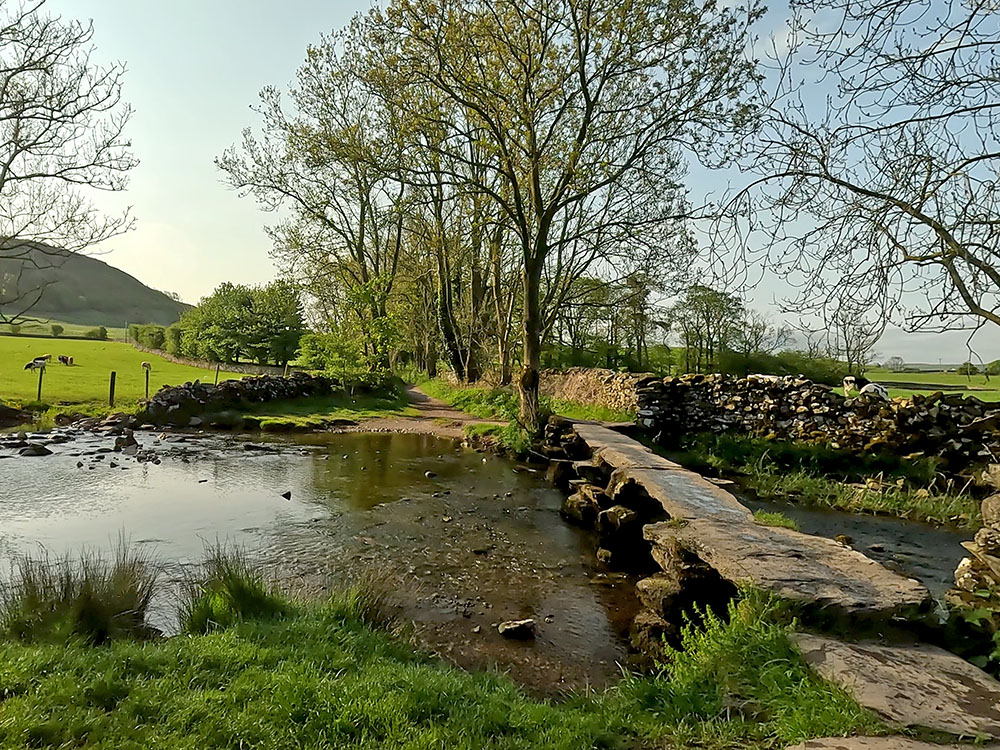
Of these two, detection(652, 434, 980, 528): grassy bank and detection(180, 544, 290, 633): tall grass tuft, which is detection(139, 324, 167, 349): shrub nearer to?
detection(652, 434, 980, 528): grassy bank

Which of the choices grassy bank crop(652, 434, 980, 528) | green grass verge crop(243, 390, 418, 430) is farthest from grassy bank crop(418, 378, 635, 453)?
grassy bank crop(652, 434, 980, 528)

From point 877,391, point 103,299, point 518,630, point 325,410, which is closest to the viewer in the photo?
point 518,630

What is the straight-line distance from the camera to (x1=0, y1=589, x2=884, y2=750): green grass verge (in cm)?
292

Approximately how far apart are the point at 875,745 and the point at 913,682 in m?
0.86

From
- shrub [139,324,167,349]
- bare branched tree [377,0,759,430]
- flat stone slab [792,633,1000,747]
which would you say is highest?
bare branched tree [377,0,759,430]

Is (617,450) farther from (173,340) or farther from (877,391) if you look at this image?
(173,340)

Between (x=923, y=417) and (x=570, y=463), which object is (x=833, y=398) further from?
(x=570, y=463)

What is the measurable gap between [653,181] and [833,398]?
842cm

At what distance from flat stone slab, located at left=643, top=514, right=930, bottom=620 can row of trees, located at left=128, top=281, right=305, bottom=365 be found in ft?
111

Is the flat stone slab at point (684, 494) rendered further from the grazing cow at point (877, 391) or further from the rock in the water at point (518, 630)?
the grazing cow at point (877, 391)

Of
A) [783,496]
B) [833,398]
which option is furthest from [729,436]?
[783,496]

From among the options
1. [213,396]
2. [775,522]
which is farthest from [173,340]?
[775,522]

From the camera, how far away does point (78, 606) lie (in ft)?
14.0

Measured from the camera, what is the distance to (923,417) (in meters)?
11.7
